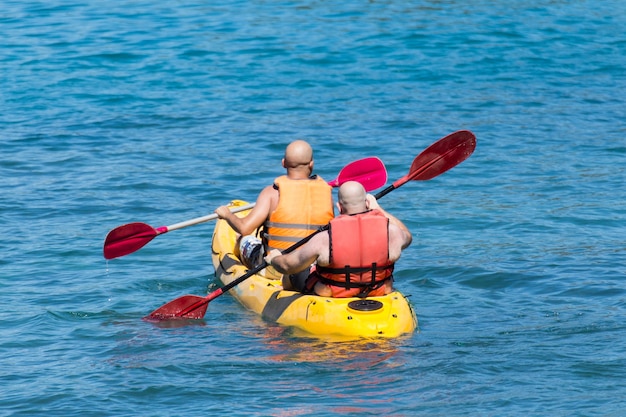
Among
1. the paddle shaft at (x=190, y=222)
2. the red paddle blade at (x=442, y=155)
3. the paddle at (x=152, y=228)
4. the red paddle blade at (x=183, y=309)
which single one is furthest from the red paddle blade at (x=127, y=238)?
the red paddle blade at (x=442, y=155)

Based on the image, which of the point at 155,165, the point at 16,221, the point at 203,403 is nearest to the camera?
the point at 203,403

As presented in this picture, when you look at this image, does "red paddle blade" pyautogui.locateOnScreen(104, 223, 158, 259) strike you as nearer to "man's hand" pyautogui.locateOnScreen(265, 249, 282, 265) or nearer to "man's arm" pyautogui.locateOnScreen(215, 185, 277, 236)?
"man's arm" pyautogui.locateOnScreen(215, 185, 277, 236)

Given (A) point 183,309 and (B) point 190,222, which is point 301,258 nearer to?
(A) point 183,309

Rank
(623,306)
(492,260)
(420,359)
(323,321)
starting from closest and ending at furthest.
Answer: (420,359) → (323,321) → (623,306) → (492,260)

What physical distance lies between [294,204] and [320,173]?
477 cm

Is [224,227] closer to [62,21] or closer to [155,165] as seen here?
[155,165]

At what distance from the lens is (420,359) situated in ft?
22.9

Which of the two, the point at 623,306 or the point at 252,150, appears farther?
the point at 252,150

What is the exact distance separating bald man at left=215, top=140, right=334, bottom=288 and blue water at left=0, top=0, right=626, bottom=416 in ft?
2.39

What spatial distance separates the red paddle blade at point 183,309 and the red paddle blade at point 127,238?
2.43 feet

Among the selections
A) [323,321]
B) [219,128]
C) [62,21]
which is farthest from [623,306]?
[62,21]

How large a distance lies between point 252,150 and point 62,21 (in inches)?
380

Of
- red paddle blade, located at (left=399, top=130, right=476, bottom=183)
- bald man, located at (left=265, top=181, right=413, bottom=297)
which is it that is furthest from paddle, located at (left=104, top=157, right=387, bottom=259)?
bald man, located at (left=265, top=181, right=413, bottom=297)

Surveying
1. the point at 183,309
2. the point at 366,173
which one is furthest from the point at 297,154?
the point at 183,309
